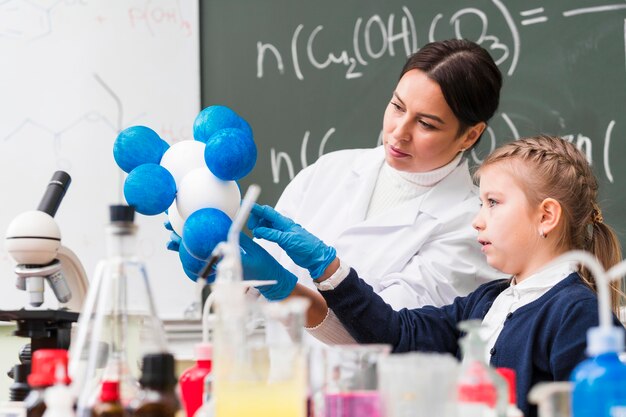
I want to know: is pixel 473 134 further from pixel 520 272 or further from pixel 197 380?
pixel 197 380

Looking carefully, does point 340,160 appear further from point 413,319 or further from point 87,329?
point 87,329

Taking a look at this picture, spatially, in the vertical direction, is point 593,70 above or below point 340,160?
above

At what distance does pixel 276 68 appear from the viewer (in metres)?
2.62

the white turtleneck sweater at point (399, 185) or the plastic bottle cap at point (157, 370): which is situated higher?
the white turtleneck sweater at point (399, 185)

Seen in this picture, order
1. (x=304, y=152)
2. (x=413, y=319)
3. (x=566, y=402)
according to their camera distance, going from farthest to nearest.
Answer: (x=304, y=152)
(x=413, y=319)
(x=566, y=402)

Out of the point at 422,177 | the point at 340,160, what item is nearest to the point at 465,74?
the point at 422,177

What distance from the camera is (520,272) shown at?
5.36 feet

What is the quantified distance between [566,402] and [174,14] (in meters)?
2.13

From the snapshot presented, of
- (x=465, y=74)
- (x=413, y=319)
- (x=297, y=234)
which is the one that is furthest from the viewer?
(x=465, y=74)

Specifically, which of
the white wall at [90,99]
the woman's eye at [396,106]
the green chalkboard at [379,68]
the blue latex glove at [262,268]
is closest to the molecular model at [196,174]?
the blue latex glove at [262,268]

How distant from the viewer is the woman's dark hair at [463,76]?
Result: 75.0 inches

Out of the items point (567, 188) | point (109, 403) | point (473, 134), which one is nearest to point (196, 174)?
point (109, 403)

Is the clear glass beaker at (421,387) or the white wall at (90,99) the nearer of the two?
the clear glass beaker at (421,387)

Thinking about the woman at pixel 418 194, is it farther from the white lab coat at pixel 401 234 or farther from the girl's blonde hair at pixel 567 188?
the girl's blonde hair at pixel 567 188
